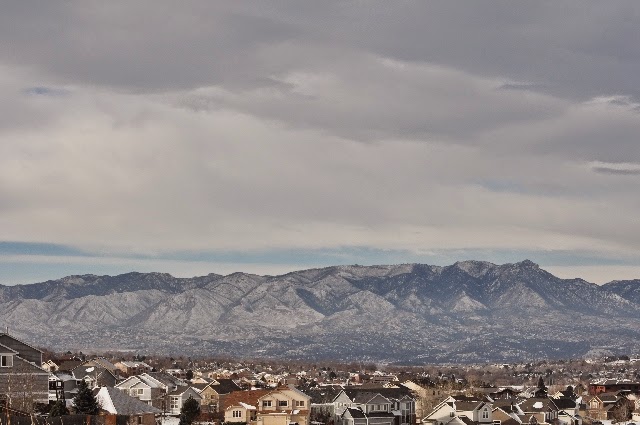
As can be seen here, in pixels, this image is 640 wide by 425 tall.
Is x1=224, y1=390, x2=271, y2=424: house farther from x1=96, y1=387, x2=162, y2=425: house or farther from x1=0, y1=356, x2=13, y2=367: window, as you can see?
x1=0, y1=356, x2=13, y2=367: window

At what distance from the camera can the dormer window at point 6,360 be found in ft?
342

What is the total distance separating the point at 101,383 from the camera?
13162 cm

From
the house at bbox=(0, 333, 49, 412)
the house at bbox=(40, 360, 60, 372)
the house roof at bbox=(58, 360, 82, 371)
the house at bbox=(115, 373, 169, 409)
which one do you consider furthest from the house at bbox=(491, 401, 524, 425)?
the house at bbox=(0, 333, 49, 412)

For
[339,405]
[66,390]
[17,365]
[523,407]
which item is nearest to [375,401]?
[339,405]

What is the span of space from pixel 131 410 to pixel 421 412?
5035 centimetres

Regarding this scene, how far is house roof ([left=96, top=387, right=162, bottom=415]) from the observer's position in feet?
349

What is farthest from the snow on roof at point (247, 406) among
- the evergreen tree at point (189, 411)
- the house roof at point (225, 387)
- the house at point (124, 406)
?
the house at point (124, 406)

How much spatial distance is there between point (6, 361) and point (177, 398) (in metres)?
30.4

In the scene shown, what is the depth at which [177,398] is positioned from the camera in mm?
131750

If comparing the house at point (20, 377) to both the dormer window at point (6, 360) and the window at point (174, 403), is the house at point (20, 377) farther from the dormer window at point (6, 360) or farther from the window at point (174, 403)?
the window at point (174, 403)

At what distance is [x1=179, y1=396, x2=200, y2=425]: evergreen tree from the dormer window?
1717 centimetres

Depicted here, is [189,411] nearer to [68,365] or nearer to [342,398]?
[342,398]

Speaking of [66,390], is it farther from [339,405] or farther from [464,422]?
[464,422]

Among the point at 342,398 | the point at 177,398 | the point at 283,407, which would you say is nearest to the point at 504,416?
the point at 342,398
